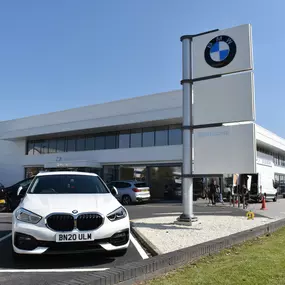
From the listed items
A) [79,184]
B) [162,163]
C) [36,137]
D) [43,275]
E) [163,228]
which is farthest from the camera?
[36,137]

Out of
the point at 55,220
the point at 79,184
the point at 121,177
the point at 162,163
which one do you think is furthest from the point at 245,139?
the point at 121,177

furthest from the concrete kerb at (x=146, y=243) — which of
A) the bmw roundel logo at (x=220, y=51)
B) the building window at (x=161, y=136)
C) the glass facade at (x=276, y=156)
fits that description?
the glass facade at (x=276, y=156)

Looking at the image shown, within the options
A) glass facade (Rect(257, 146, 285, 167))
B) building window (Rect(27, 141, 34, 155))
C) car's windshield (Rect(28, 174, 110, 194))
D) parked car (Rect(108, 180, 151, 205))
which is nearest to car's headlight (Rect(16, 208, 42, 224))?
car's windshield (Rect(28, 174, 110, 194))

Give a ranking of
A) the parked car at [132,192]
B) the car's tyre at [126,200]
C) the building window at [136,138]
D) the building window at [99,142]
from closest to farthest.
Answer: the parked car at [132,192], the car's tyre at [126,200], the building window at [136,138], the building window at [99,142]

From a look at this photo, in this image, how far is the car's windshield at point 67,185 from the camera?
270 inches

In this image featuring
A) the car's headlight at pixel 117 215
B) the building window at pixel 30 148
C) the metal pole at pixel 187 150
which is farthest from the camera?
the building window at pixel 30 148

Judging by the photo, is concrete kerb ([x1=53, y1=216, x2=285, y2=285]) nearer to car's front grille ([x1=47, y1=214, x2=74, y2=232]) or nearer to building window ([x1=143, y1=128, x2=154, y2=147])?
car's front grille ([x1=47, y1=214, x2=74, y2=232])

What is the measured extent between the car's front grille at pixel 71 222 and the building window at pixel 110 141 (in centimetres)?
2493

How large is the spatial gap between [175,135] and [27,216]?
71.6ft

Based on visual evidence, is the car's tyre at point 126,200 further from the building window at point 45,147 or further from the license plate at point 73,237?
the license plate at point 73,237

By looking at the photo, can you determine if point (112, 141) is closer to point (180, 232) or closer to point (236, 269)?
point (180, 232)

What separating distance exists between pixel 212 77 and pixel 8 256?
769 centimetres

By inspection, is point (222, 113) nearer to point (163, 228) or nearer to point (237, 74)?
point (237, 74)

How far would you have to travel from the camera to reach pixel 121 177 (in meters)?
29.4
